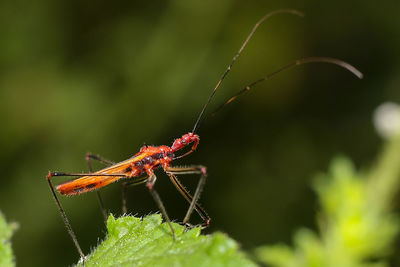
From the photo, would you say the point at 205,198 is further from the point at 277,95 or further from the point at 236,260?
the point at 236,260

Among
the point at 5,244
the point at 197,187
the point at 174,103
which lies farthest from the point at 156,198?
the point at 174,103

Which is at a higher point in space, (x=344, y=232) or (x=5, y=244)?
(x=5, y=244)

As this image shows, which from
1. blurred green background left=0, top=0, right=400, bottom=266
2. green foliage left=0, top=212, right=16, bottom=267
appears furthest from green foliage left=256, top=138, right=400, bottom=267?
green foliage left=0, top=212, right=16, bottom=267

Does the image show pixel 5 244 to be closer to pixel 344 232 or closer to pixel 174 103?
pixel 344 232

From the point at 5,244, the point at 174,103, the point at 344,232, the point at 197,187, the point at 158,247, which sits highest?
the point at 174,103

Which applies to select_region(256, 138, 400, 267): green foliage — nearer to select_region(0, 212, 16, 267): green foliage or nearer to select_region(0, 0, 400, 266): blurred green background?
select_region(0, 0, 400, 266): blurred green background

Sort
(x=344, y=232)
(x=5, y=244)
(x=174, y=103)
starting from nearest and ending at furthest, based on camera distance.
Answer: (x=5, y=244) < (x=344, y=232) < (x=174, y=103)
